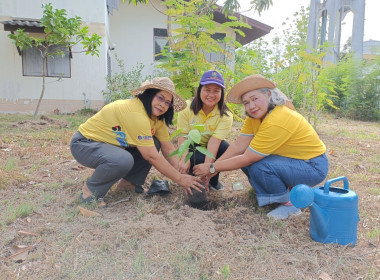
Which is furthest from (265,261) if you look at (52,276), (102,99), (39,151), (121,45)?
(121,45)

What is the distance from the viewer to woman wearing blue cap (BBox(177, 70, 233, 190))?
264 cm

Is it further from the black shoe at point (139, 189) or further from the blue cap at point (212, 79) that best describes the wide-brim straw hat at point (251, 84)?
the black shoe at point (139, 189)

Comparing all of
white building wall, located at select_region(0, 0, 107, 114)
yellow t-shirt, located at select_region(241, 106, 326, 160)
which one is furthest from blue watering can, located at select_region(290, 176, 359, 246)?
white building wall, located at select_region(0, 0, 107, 114)

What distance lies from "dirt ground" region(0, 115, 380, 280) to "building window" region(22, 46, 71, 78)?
642 cm

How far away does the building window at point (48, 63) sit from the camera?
8570 millimetres

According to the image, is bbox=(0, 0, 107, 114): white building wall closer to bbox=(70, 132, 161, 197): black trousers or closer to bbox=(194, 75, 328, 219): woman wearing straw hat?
bbox=(70, 132, 161, 197): black trousers

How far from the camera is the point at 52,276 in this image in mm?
1530

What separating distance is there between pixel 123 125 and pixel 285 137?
1.22 meters

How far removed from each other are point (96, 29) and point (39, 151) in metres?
5.49

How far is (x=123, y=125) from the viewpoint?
2.41m

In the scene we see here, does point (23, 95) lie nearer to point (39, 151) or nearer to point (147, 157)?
point (39, 151)

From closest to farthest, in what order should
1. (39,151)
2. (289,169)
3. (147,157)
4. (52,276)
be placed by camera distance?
(52,276)
(289,169)
(147,157)
(39,151)

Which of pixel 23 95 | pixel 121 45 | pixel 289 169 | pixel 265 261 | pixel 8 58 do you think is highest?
pixel 121 45

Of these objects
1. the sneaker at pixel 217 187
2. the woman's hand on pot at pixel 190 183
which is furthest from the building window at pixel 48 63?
the woman's hand on pot at pixel 190 183
